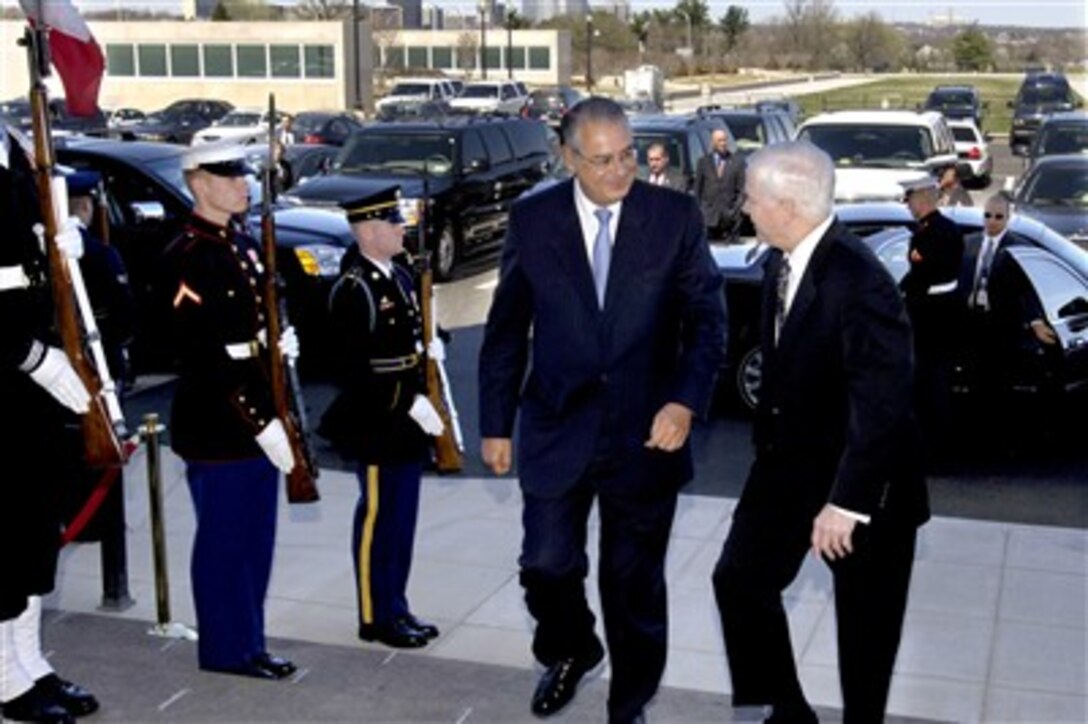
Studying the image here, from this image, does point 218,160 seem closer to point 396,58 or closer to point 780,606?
point 780,606

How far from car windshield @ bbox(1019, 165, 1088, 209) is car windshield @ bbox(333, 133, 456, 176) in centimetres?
673

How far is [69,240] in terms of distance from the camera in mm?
5629

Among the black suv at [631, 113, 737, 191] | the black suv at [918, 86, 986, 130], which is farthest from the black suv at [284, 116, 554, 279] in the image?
the black suv at [918, 86, 986, 130]

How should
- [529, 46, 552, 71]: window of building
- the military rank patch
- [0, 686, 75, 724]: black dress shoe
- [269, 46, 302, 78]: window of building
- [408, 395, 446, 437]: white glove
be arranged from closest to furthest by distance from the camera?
1. [0, 686, 75, 724]: black dress shoe
2. the military rank patch
3. [408, 395, 446, 437]: white glove
4. [269, 46, 302, 78]: window of building
5. [529, 46, 552, 71]: window of building

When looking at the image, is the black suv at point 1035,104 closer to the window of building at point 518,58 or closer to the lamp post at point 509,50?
the lamp post at point 509,50

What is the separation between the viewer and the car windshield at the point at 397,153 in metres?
19.0

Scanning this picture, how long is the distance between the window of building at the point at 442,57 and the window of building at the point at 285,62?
20916 mm

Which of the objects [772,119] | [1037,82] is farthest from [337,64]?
[772,119]

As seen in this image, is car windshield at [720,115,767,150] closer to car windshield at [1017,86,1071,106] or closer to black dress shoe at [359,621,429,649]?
black dress shoe at [359,621,429,649]

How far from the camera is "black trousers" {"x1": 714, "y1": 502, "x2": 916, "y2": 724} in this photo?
16.6 feet

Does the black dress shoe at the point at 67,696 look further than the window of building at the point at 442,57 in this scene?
No

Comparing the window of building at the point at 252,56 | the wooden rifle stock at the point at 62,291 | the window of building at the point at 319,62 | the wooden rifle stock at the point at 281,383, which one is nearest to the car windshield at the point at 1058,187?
the wooden rifle stock at the point at 281,383

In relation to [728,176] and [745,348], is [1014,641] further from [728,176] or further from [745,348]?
[728,176]

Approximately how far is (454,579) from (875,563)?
2.76m
